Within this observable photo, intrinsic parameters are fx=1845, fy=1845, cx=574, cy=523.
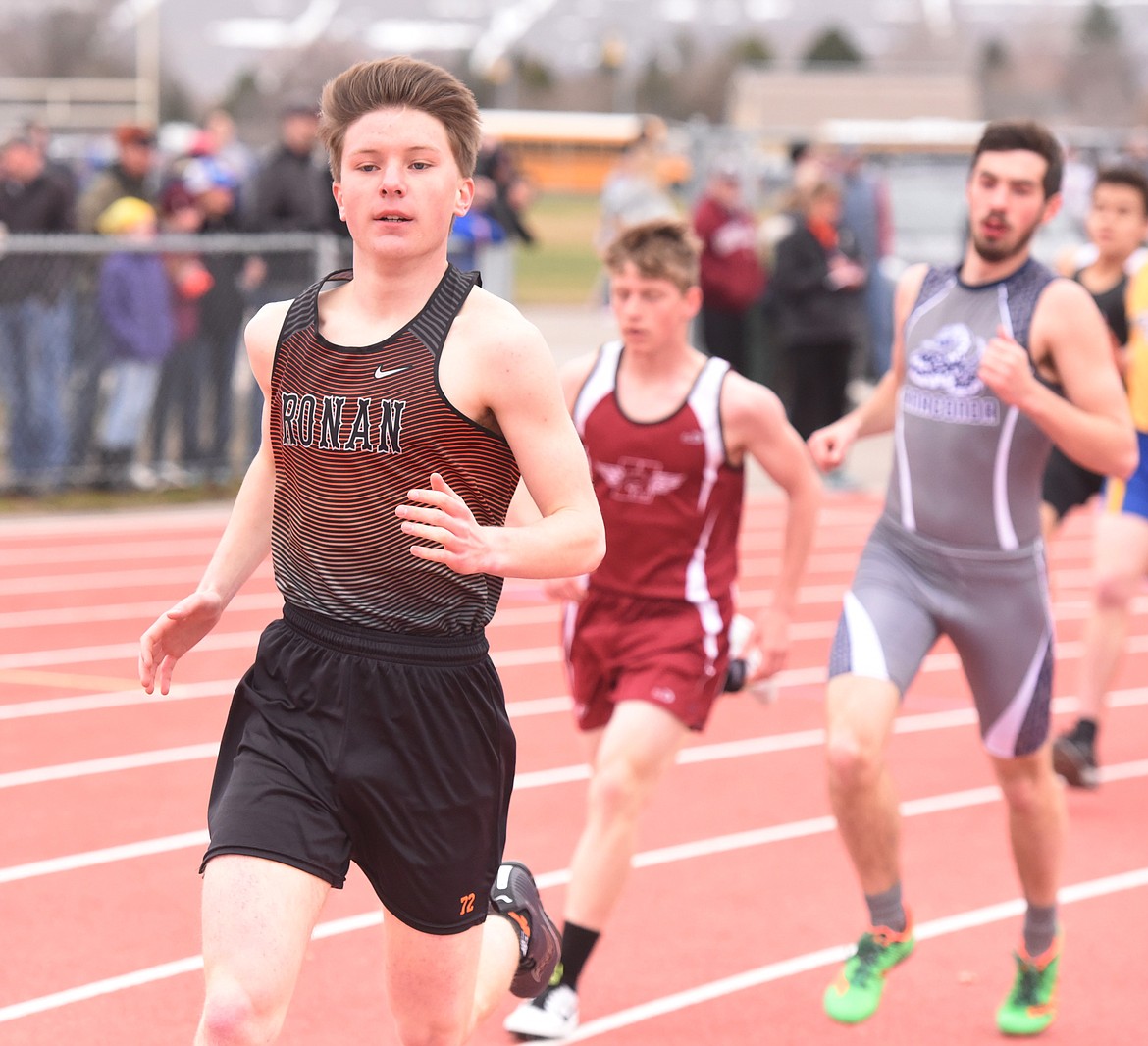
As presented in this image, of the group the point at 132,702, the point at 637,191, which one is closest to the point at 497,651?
the point at 132,702

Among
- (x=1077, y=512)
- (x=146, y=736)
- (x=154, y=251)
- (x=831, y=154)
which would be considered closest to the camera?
(x=146, y=736)

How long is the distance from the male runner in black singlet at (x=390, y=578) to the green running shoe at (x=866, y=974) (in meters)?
1.36

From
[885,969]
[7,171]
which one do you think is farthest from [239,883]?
[7,171]

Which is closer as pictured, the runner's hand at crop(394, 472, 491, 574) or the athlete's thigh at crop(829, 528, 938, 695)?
the runner's hand at crop(394, 472, 491, 574)

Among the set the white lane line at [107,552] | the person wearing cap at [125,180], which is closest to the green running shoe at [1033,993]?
the white lane line at [107,552]

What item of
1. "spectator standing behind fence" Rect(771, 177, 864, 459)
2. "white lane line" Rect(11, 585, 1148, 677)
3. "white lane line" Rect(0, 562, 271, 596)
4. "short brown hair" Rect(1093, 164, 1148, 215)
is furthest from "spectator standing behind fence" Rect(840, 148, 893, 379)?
"short brown hair" Rect(1093, 164, 1148, 215)

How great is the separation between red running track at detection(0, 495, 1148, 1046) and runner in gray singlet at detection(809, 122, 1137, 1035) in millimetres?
454

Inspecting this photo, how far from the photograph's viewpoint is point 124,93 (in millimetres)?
51156

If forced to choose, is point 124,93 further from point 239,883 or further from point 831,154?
point 239,883

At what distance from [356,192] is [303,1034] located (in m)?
2.37

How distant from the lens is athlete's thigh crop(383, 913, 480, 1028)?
3367 millimetres

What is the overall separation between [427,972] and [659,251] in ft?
8.33

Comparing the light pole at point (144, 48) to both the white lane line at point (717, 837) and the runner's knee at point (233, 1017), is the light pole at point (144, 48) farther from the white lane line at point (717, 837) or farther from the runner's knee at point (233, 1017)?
the runner's knee at point (233, 1017)

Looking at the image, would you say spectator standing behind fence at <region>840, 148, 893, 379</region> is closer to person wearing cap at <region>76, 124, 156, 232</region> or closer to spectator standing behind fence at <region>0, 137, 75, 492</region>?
person wearing cap at <region>76, 124, 156, 232</region>
